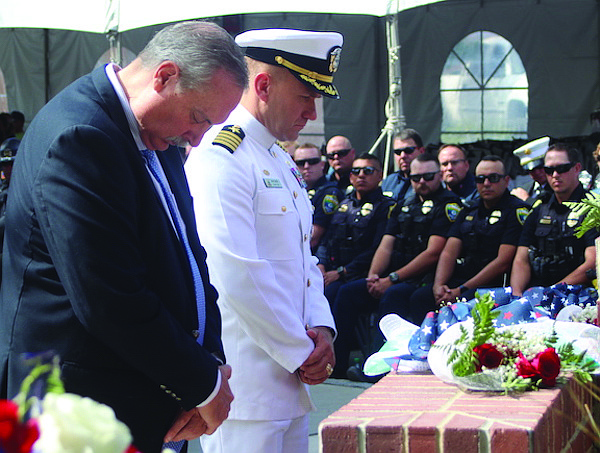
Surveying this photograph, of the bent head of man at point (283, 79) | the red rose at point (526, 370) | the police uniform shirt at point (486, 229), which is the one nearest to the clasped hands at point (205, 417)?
the red rose at point (526, 370)

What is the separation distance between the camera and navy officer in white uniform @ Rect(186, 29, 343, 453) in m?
2.70

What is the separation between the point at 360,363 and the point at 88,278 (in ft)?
17.5

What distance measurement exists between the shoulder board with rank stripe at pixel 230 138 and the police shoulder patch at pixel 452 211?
462 centimetres

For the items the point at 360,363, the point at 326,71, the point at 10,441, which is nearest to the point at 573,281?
the point at 360,363

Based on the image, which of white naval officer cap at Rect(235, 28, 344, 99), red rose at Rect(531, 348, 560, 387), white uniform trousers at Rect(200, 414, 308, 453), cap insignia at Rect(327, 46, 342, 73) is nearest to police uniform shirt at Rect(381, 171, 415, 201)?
cap insignia at Rect(327, 46, 342, 73)

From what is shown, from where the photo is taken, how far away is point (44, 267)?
2049 mm

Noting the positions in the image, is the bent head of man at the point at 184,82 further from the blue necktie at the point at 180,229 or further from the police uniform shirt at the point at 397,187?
the police uniform shirt at the point at 397,187

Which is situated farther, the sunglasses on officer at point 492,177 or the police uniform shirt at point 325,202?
the police uniform shirt at point 325,202

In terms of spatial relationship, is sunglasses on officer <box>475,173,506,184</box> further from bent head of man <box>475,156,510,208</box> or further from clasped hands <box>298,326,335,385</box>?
clasped hands <box>298,326,335,385</box>

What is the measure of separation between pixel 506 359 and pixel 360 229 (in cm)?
520

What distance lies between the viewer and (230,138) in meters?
2.84

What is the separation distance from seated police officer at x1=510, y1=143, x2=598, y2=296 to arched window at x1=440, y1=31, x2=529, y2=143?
5.34 m

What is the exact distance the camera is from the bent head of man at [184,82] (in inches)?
84.7

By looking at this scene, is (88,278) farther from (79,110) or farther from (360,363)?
(360,363)
